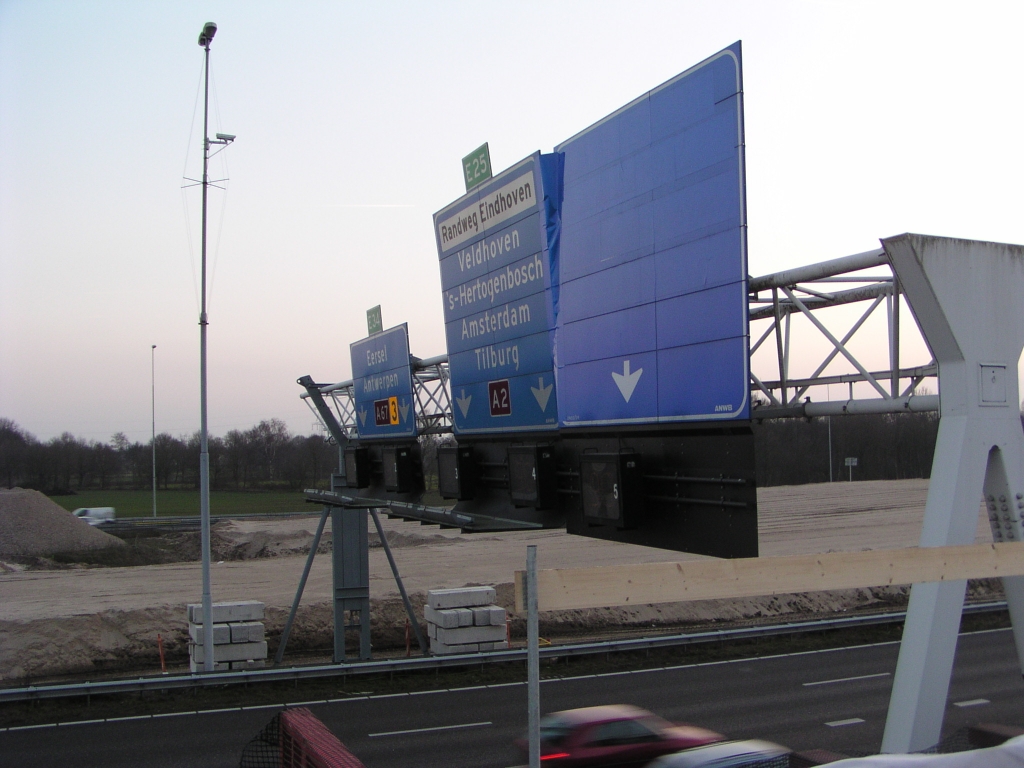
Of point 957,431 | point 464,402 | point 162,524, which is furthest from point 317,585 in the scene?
point 162,524

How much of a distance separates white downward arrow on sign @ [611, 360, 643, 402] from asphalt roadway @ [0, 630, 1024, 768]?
5.20 metres

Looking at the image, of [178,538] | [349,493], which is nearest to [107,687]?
[349,493]

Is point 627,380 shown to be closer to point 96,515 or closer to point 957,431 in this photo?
point 957,431

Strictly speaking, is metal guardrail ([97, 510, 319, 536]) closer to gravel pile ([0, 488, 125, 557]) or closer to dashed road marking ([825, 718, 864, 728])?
gravel pile ([0, 488, 125, 557])

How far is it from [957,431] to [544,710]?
8832 millimetres

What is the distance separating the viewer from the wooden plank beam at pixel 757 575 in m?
3.59

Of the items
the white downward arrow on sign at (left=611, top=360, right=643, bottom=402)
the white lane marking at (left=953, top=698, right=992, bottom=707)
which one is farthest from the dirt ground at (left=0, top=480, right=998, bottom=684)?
the white downward arrow on sign at (left=611, top=360, right=643, bottom=402)

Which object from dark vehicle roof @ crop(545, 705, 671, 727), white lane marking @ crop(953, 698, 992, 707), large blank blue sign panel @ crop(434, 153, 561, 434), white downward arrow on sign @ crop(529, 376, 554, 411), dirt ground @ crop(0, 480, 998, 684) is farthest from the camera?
dirt ground @ crop(0, 480, 998, 684)

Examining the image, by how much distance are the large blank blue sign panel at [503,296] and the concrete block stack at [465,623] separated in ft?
22.4

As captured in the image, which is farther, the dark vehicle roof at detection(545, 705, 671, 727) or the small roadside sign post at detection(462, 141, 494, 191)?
the small roadside sign post at detection(462, 141, 494, 191)

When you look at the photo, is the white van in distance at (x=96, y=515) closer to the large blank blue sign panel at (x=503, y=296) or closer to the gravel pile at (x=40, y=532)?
the gravel pile at (x=40, y=532)

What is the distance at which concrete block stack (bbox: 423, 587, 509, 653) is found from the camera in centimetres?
1816

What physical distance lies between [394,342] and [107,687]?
773 centimetres

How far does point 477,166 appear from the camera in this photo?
11625 millimetres
